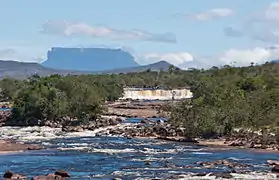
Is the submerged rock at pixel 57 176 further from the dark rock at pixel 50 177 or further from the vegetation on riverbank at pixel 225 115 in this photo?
the vegetation on riverbank at pixel 225 115

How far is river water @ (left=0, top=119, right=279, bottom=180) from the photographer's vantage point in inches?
1762

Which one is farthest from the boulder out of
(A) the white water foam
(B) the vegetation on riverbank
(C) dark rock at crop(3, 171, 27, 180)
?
(A) the white water foam

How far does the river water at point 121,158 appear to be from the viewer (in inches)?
1762

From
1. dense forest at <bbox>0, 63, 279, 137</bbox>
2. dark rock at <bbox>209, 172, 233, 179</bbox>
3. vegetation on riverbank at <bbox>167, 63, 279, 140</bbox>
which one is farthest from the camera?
dense forest at <bbox>0, 63, 279, 137</bbox>

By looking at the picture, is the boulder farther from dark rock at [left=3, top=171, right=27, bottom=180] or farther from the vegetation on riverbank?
dark rock at [left=3, top=171, right=27, bottom=180]

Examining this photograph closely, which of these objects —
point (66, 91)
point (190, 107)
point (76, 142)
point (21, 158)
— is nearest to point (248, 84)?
point (66, 91)

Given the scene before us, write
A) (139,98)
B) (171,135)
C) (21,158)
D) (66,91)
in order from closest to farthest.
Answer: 1. (21,158)
2. (171,135)
3. (66,91)
4. (139,98)

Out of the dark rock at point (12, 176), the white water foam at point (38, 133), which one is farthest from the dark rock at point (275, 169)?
the white water foam at point (38, 133)

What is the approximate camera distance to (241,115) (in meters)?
71.4

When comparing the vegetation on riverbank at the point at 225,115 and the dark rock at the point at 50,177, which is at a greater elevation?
the vegetation on riverbank at the point at 225,115

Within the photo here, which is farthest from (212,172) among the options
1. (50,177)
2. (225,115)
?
(225,115)

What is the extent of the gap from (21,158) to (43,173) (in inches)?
421

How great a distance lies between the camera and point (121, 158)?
5412 cm

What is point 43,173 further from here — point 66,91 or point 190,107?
point 66,91
